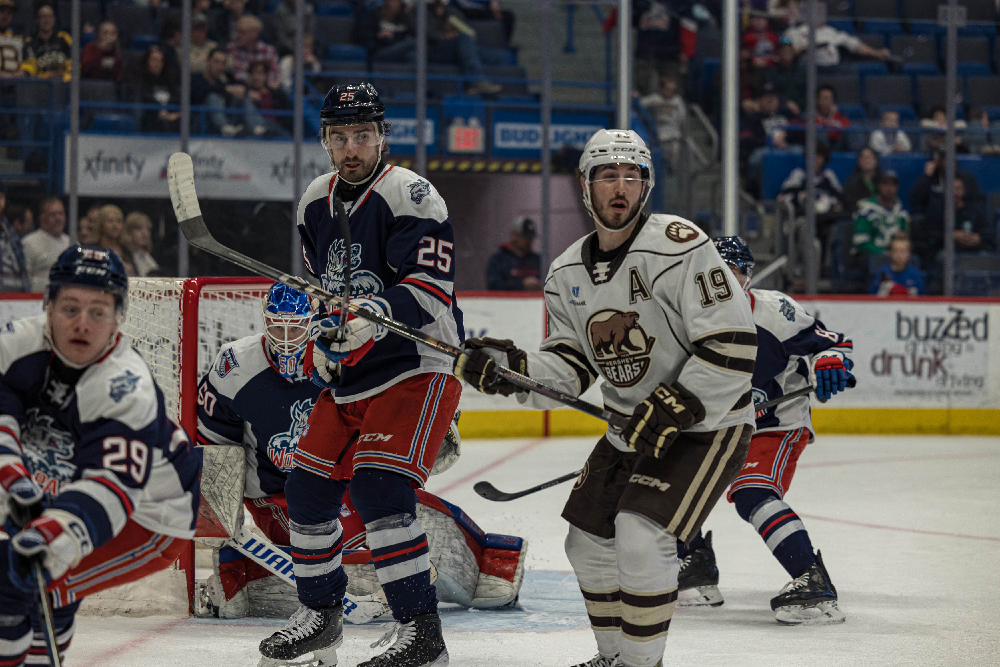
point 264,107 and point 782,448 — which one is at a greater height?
point 264,107

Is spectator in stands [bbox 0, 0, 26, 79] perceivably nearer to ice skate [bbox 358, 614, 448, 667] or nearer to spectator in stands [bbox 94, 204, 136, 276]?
spectator in stands [bbox 94, 204, 136, 276]

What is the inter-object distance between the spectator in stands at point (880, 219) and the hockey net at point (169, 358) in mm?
5051

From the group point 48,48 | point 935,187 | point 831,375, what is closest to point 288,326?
point 831,375

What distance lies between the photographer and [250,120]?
699 centimetres

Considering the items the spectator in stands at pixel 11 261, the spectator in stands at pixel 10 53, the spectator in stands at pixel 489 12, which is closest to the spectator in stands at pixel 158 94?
the spectator in stands at pixel 10 53

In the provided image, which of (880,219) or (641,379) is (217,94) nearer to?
(880,219)

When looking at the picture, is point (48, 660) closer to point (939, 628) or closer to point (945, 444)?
point (939, 628)

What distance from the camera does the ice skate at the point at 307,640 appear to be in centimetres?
265

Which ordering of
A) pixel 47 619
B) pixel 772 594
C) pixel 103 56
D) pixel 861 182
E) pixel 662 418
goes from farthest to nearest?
pixel 861 182 → pixel 103 56 → pixel 772 594 → pixel 662 418 → pixel 47 619

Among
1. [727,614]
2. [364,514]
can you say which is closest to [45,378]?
[364,514]

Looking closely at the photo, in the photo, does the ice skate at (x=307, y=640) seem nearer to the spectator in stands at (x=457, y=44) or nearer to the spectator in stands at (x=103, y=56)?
the spectator in stands at (x=103, y=56)

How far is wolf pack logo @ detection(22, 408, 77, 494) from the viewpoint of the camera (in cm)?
208

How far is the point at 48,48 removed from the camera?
261 inches

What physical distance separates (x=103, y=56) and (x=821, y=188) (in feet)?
14.5
